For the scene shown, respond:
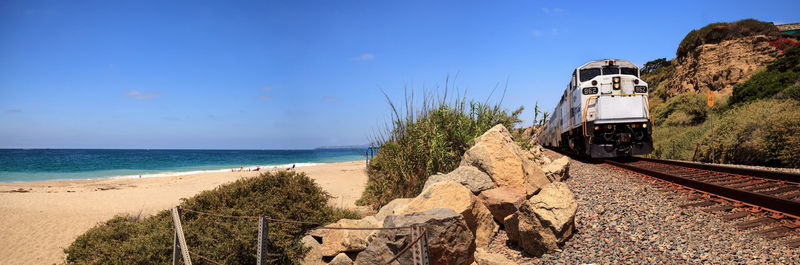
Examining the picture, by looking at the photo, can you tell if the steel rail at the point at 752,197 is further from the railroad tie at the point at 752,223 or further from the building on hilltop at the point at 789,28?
the building on hilltop at the point at 789,28

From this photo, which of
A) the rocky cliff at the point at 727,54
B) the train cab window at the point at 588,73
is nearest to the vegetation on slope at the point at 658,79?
the rocky cliff at the point at 727,54

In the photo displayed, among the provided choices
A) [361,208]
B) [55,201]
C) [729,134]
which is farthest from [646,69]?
[55,201]

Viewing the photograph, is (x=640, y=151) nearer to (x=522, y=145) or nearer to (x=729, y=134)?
(x=729, y=134)

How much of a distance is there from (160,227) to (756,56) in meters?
29.6

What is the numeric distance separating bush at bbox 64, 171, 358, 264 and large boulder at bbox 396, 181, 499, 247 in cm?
163

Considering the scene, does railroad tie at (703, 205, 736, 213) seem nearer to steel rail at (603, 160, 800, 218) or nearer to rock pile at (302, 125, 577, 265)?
steel rail at (603, 160, 800, 218)

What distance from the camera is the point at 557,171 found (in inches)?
309

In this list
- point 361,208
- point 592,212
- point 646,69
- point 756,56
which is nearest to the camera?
point 592,212

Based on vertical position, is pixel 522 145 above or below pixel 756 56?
below

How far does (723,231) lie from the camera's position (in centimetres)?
489

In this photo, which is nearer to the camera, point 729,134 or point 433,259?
point 433,259

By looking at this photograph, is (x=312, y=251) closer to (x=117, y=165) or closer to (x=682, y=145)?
(x=682, y=145)

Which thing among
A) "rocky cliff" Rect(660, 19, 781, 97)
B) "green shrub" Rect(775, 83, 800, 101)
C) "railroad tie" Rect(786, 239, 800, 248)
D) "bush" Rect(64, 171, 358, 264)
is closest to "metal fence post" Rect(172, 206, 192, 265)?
"bush" Rect(64, 171, 358, 264)

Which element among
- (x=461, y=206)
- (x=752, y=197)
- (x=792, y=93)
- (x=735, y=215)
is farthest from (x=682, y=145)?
(x=461, y=206)
